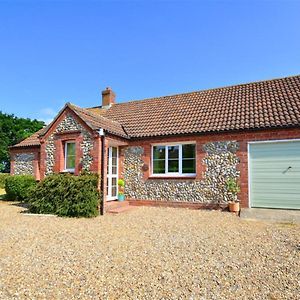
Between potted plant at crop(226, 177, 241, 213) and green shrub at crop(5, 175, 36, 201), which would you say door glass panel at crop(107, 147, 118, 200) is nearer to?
potted plant at crop(226, 177, 241, 213)

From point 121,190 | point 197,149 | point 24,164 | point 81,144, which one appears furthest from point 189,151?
point 24,164

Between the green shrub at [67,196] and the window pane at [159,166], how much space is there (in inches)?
141

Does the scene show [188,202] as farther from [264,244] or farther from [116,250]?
[116,250]

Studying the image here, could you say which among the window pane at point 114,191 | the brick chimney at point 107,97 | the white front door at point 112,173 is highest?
the brick chimney at point 107,97

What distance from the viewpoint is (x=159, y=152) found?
13.5 m

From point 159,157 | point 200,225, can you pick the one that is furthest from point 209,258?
point 159,157

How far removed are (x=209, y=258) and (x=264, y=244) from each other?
190 centimetres

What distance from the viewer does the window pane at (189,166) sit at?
12724 millimetres

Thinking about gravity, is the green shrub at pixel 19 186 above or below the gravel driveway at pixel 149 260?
above

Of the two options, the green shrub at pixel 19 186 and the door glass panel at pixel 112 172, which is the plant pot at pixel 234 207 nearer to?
the door glass panel at pixel 112 172

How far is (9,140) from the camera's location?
172ft

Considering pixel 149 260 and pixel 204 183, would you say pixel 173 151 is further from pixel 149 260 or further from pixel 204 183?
pixel 149 260

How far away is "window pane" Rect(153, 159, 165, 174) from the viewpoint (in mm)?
13320

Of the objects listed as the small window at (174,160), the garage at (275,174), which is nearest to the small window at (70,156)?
the small window at (174,160)
